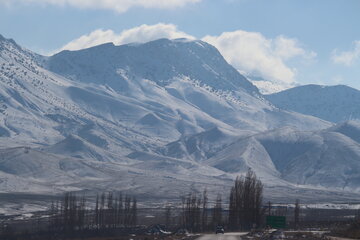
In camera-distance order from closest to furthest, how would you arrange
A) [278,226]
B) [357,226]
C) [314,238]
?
[314,238] < [357,226] < [278,226]

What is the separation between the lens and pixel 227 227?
166500 millimetres

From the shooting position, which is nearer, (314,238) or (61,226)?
(314,238)

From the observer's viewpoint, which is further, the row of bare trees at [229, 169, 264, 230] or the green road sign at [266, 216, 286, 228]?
the row of bare trees at [229, 169, 264, 230]

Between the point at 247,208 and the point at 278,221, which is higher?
the point at 247,208

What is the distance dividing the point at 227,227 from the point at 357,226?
61822mm

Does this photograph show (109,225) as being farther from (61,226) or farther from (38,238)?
(38,238)

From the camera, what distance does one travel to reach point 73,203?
620 ft

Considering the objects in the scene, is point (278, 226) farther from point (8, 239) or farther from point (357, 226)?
point (8, 239)

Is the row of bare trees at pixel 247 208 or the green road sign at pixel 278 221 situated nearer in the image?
the green road sign at pixel 278 221

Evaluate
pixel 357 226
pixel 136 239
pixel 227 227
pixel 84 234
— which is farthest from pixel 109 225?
pixel 357 226

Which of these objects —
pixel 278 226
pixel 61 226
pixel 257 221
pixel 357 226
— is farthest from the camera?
pixel 61 226

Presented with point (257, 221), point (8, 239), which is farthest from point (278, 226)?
point (8, 239)

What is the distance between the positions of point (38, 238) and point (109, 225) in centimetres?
3479

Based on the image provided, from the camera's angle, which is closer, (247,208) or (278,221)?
(278,221)
